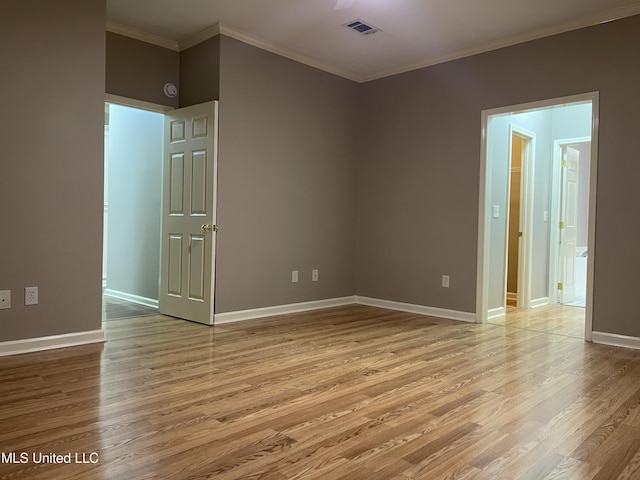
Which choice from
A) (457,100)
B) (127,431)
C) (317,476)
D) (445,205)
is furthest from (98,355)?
(457,100)

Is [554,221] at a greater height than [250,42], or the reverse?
[250,42]

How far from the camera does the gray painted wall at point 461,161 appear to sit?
155 inches

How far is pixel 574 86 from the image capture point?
4195 mm

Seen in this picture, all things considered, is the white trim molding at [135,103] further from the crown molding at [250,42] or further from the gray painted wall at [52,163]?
the gray painted wall at [52,163]

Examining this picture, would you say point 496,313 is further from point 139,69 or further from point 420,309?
point 139,69

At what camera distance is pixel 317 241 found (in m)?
5.47

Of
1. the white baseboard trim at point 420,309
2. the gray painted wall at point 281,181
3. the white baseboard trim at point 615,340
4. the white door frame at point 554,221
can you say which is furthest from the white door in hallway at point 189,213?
the white door frame at point 554,221

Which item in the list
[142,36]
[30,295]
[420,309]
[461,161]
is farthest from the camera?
[420,309]

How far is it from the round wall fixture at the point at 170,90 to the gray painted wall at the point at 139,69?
29mm

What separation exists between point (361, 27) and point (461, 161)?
161cm

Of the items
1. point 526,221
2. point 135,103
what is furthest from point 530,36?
point 135,103

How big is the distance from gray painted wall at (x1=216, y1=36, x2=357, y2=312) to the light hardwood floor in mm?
993

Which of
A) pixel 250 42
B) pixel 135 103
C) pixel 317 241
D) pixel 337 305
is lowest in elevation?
pixel 337 305

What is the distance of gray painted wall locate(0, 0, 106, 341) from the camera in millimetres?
3262
